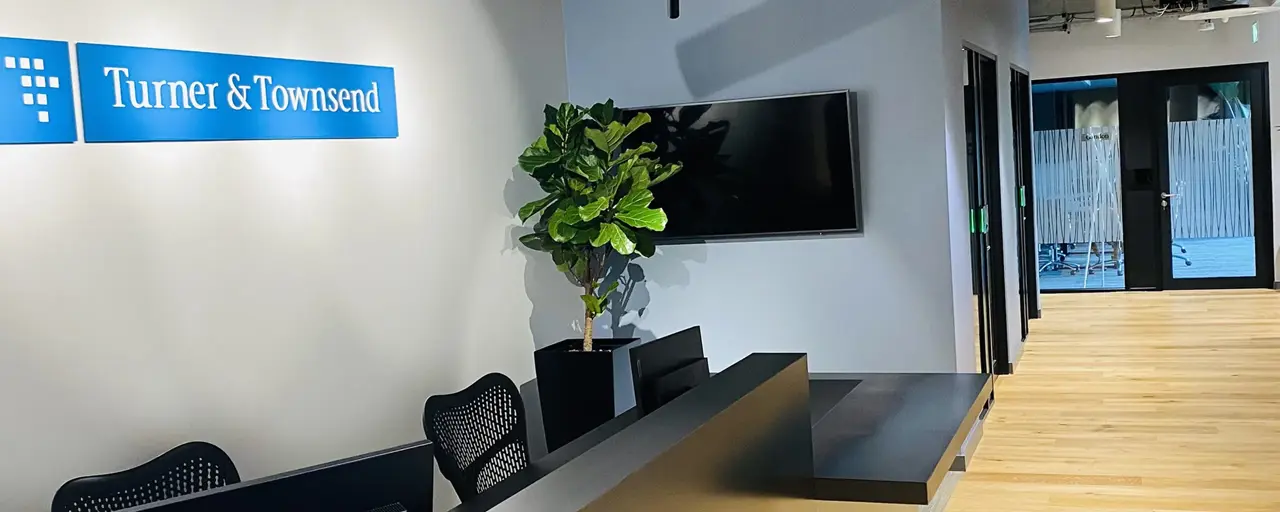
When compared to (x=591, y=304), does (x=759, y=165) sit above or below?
above

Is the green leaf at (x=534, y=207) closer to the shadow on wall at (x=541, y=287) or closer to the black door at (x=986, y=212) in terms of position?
the shadow on wall at (x=541, y=287)

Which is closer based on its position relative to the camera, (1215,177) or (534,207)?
(534,207)

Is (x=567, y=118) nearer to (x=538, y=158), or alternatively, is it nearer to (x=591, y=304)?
(x=538, y=158)

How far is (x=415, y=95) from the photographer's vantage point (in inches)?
173

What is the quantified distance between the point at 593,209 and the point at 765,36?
132 cm

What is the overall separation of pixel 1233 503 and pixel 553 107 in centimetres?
339

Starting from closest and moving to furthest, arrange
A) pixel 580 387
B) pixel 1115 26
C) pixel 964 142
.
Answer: pixel 580 387 < pixel 964 142 < pixel 1115 26

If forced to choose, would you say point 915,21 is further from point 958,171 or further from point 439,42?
point 439,42

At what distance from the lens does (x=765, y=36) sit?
5.24 metres

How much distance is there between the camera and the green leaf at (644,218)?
4648mm

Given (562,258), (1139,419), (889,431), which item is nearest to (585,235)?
(562,258)

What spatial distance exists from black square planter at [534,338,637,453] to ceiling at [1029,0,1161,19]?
6.64m

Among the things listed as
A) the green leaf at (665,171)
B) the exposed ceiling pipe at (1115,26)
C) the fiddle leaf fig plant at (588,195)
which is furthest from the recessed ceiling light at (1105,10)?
the fiddle leaf fig plant at (588,195)

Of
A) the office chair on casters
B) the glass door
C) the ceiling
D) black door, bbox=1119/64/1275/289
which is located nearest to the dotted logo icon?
the ceiling
